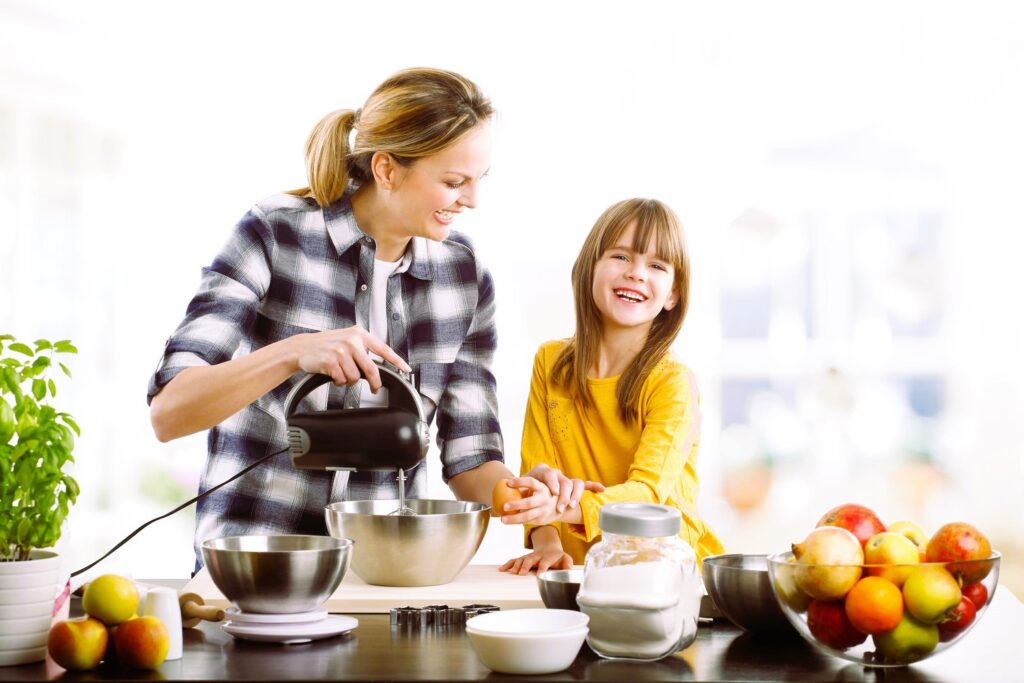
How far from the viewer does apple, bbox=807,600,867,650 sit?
112 centimetres

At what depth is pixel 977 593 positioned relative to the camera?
3.72ft

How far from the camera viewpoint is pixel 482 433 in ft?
7.18

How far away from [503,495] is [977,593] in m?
0.82

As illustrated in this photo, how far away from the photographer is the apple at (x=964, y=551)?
1.12 m

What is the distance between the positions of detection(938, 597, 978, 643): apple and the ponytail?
1.40 metres

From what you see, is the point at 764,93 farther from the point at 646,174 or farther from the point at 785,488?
the point at 785,488

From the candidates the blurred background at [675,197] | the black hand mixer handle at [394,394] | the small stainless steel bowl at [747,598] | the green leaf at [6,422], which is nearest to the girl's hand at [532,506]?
the black hand mixer handle at [394,394]

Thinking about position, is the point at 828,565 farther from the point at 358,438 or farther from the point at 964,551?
the point at 358,438

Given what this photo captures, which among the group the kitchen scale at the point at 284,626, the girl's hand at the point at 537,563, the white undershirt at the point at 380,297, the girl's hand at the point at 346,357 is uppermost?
the white undershirt at the point at 380,297

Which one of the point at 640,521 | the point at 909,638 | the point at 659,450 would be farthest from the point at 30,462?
the point at 659,450

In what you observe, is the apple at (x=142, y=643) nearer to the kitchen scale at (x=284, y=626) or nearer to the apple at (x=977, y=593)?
the kitchen scale at (x=284, y=626)

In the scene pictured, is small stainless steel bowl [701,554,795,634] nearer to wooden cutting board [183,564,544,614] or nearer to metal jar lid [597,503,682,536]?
metal jar lid [597,503,682,536]

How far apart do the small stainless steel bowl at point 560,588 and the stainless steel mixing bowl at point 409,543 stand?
0.21 metres

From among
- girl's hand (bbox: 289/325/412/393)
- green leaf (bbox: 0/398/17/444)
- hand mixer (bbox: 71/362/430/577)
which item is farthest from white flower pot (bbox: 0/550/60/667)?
girl's hand (bbox: 289/325/412/393)
